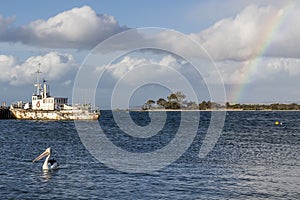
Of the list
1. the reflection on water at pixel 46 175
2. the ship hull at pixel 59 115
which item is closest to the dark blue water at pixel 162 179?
the reflection on water at pixel 46 175

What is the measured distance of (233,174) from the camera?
34188 millimetres

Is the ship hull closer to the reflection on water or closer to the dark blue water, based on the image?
the dark blue water

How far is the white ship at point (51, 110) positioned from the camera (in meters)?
127

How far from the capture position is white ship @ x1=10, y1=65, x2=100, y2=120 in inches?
5011

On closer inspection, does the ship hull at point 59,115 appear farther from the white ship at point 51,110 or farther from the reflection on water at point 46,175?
the reflection on water at point 46,175

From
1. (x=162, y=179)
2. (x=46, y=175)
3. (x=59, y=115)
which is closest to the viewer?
(x=162, y=179)

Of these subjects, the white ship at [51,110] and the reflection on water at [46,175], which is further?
the white ship at [51,110]

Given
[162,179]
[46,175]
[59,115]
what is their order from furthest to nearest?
[59,115], [46,175], [162,179]

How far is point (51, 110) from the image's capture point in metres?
130

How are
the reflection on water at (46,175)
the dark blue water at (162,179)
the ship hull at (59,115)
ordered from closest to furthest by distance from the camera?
1. the dark blue water at (162,179)
2. the reflection on water at (46,175)
3. the ship hull at (59,115)

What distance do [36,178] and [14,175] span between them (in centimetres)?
183

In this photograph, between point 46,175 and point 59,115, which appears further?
point 59,115

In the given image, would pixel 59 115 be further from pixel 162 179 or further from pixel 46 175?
pixel 162 179

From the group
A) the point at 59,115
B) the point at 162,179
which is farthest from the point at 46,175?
the point at 59,115
